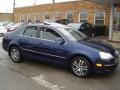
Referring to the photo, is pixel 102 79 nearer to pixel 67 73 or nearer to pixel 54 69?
pixel 67 73

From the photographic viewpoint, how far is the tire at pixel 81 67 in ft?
20.5

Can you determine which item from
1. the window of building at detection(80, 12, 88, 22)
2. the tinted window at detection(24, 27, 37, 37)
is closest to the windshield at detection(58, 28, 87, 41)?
the tinted window at detection(24, 27, 37, 37)

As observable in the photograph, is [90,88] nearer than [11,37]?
Yes

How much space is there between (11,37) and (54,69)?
2145 millimetres

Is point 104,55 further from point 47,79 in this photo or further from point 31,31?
point 31,31

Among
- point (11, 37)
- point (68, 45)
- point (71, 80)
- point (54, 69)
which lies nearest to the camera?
point (71, 80)

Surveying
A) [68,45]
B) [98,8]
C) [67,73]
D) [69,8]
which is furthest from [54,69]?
[69,8]

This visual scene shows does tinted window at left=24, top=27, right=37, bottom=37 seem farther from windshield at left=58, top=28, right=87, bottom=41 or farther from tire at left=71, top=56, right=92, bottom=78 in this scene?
tire at left=71, top=56, right=92, bottom=78

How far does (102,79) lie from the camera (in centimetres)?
624

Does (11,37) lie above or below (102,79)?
above

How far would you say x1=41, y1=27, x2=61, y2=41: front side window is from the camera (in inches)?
272

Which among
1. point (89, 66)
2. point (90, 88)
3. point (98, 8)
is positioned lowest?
point (90, 88)

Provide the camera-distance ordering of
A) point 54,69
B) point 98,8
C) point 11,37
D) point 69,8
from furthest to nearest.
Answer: point 69,8 → point 98,8 → point 11,37 → point 54,69

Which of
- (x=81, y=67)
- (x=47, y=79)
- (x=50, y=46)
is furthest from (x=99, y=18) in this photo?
(x=47, y=79)
